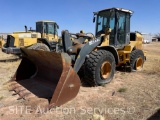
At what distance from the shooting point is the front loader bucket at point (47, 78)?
4695mm

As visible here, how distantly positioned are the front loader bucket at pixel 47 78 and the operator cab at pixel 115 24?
99.9 inches

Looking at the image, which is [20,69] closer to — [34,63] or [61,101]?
[34,63]

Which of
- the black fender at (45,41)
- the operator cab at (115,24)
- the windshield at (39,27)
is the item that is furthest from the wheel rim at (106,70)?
the windshield at (39,27)

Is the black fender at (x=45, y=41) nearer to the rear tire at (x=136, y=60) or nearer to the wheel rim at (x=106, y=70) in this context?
the rear tire at (x=136, y=60)

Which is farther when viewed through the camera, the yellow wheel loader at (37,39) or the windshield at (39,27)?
the windshield at (39,27)

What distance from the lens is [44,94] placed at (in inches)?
208

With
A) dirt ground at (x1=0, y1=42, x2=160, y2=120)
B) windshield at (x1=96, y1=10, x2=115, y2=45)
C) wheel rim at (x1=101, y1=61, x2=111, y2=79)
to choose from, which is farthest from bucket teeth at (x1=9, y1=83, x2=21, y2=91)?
windshield at (x1=96, y1=10, x2=115, y2=45)

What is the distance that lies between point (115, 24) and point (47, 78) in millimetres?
3096

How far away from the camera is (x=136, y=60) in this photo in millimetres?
8305

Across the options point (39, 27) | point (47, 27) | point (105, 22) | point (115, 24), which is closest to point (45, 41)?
point (47, 27)

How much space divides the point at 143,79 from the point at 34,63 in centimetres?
364

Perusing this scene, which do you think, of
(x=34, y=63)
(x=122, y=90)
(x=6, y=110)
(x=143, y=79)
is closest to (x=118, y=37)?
(x=143, y=79)

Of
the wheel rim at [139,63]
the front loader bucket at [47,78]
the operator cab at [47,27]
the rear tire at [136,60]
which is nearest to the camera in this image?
the front loader bucket at [47,78]

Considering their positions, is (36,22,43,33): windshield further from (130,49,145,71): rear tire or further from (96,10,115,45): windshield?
(130,49,145,71): rear tire
